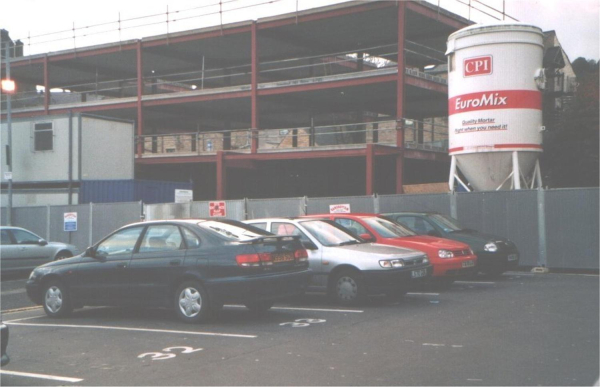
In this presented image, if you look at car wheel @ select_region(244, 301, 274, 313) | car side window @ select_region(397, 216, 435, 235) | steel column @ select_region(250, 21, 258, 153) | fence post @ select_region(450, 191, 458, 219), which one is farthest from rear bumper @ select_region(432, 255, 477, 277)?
steel column @ select_region(250, 21, 258, 153)

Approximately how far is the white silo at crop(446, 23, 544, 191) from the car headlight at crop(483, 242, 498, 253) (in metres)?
6.56

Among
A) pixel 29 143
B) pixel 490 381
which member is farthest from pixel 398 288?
pixel 29 143

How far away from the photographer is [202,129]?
160ft

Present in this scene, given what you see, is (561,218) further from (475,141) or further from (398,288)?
(398,288)

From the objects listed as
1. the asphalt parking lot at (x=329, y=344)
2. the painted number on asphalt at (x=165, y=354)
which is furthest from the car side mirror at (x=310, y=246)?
the painted number on asphalt at (x=165, y=354)

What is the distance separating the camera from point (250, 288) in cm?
964

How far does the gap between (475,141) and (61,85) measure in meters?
35.0

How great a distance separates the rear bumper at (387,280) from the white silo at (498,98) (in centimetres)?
1119

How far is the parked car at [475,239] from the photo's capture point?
50.0 feet

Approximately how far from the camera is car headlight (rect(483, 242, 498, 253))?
15242mm

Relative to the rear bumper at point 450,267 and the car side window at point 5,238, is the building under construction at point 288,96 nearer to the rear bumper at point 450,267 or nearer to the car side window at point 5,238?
the car side window at point 5,238

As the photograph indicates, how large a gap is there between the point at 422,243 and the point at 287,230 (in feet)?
8.85

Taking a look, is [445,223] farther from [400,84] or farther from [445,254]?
[400,84]

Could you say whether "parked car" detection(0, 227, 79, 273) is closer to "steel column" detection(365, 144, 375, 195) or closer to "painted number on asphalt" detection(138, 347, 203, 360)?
"painted number on asphalt" detection(138, 347, 203, 360)
